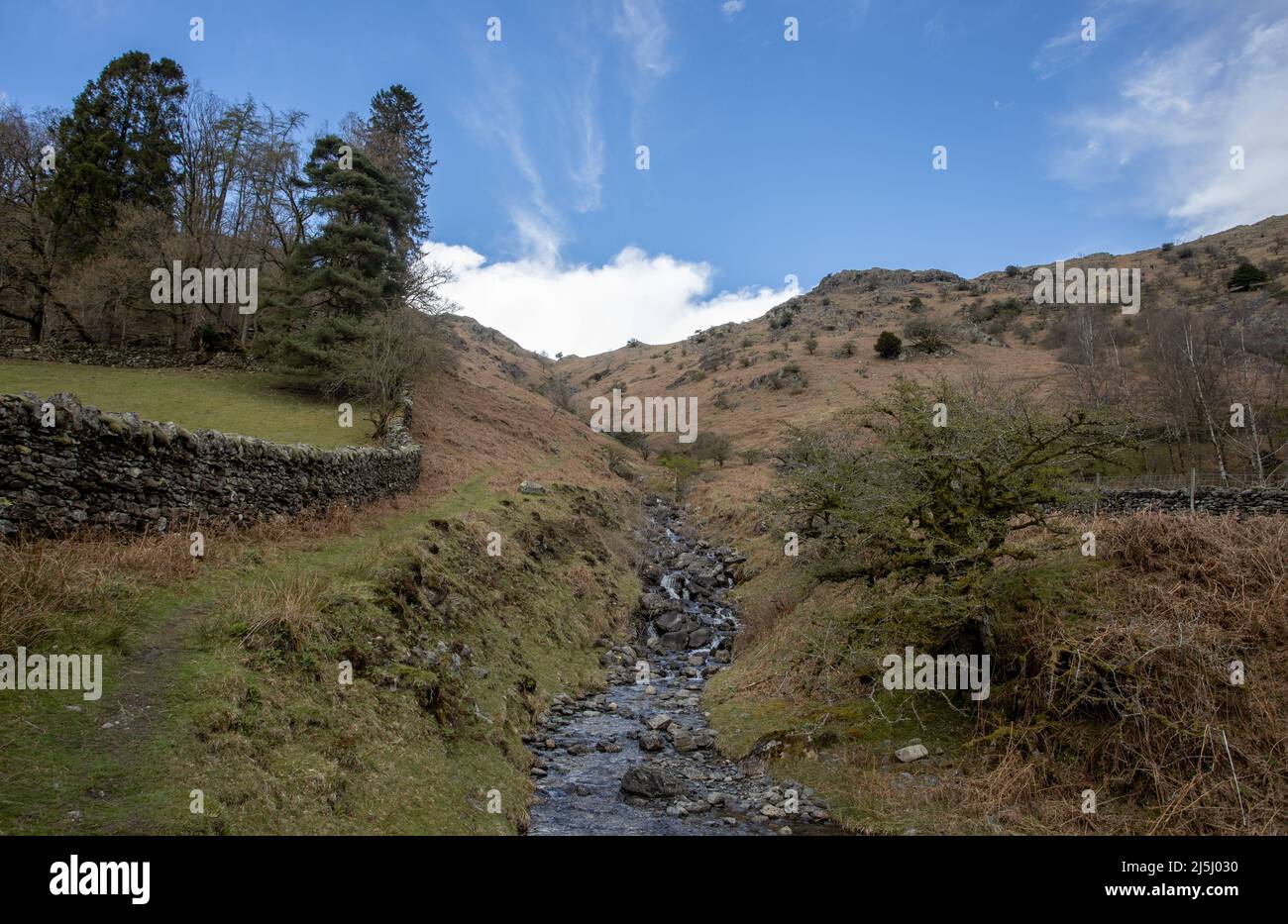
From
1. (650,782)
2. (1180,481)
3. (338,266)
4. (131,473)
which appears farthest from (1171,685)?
(338,266)

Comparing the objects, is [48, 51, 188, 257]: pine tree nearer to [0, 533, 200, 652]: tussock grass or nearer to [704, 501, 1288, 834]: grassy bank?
[0, 533, 200, 652]: tussock grass

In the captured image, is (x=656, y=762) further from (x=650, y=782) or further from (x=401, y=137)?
(x=401, y=137)

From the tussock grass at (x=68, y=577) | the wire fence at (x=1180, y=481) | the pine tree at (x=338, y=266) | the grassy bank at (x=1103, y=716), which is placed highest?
the pine tree at (x=338, y=266)

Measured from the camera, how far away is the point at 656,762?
1287 cm

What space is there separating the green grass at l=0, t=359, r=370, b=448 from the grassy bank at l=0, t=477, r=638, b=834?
476 inches

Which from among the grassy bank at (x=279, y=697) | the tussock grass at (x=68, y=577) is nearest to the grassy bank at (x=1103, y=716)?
the grassy bank at (x=279, y=697)

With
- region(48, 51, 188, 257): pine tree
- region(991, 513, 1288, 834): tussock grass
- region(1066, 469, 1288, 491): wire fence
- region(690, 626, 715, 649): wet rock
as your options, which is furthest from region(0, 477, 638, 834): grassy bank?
region(48, 51, 188, 257): pine tree

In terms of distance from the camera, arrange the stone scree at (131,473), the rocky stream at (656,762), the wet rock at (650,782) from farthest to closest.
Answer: the wet rock at (650,782) → the rocky stream at (656,762) → the stone scree at (131,473)

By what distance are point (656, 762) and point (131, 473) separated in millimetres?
11445

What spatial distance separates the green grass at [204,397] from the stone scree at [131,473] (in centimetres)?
942

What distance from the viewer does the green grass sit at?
2516 centimetres

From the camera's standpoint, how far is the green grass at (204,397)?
82.5 feet

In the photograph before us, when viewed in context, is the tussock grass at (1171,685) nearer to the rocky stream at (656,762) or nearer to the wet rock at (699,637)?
the rocky stream at (656,762)
